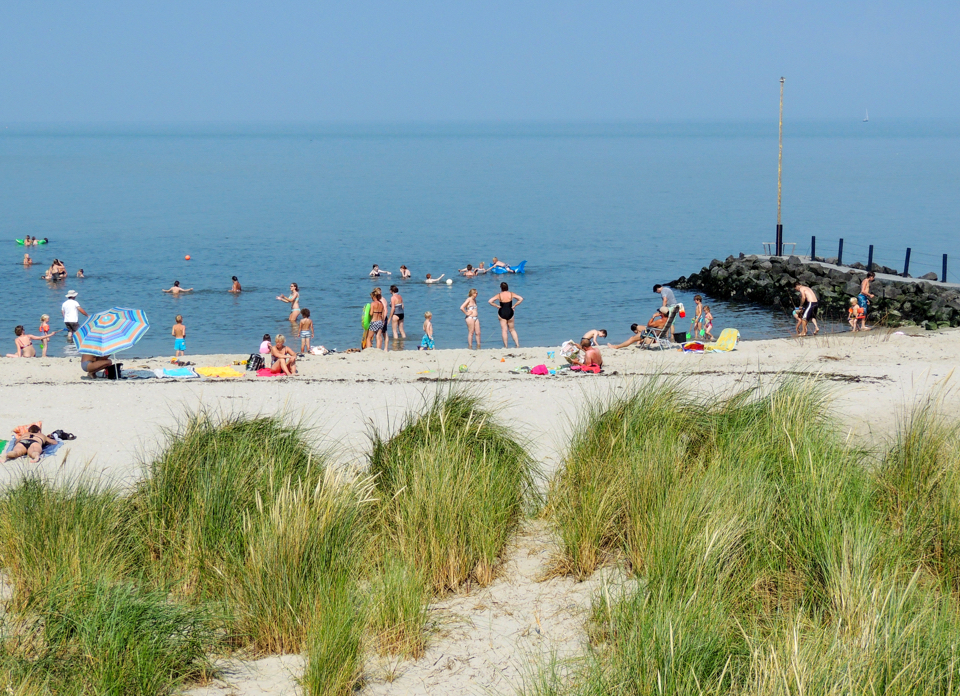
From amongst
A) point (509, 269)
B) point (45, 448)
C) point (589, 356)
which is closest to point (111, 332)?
point (45, 448)

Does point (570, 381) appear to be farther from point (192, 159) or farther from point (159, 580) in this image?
point (192, 159)

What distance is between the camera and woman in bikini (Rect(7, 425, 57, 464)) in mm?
9797

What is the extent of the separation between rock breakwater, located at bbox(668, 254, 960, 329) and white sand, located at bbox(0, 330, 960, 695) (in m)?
4.09

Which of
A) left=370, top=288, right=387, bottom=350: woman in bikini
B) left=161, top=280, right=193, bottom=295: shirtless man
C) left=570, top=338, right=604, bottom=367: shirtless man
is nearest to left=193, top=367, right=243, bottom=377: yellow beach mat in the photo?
left=370, top=288, right=387, bottom=350: woman in bikini

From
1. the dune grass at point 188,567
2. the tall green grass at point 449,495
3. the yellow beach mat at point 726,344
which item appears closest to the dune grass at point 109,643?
the dune grass at point 188,567

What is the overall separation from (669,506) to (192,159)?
14547 cm

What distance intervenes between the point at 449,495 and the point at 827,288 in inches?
950

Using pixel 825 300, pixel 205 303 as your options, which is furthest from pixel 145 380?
pixel 825 300

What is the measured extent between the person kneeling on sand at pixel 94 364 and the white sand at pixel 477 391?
0.28 meters

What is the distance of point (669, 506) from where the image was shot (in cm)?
551

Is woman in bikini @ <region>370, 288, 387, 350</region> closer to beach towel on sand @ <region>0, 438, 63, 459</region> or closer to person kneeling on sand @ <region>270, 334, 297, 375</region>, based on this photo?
person kneeling on sand @ <region>270, 334, 297, 375</region>

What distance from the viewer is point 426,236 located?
5012 centimetres

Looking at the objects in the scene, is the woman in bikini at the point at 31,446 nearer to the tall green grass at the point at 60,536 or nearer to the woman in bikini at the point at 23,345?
the tall green grass at the point at 60,536

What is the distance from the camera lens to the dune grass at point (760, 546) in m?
4.08
